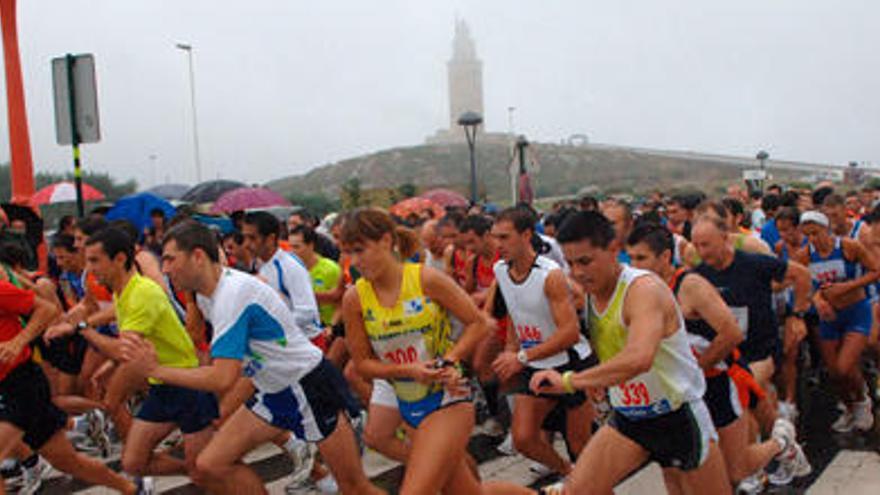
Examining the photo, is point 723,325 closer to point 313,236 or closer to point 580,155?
point 313,236

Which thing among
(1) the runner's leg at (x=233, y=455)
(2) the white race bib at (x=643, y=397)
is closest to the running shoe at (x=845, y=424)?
(2) the white race bib at (x=643, y=397)

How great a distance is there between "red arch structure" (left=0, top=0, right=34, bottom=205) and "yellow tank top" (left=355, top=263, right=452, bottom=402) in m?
8.49

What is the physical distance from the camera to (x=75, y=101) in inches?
352

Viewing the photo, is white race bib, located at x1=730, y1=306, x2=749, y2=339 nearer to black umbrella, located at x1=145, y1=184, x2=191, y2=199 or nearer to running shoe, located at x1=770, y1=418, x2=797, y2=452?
running shoe, located at x1=770, y1=418, x2=797, y2=452

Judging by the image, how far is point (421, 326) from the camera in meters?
4.50

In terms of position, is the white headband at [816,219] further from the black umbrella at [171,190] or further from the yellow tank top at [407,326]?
the black umbrella at [171,190]

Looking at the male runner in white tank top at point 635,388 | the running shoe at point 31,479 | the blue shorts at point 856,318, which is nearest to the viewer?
the male runner in white tank top at point 635,388

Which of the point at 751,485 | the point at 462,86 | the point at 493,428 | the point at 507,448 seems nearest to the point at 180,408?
the point at 507,448

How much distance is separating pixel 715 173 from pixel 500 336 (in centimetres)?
12342

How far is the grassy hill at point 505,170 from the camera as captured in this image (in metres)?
116

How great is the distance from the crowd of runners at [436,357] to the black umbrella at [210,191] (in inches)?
624

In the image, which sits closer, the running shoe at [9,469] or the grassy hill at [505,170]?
the running shoe at [9,469]

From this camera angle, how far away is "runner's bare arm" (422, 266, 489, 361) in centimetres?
447

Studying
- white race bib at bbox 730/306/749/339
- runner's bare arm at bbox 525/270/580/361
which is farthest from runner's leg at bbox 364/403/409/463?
white race bib at bbox 730/306/749/339
